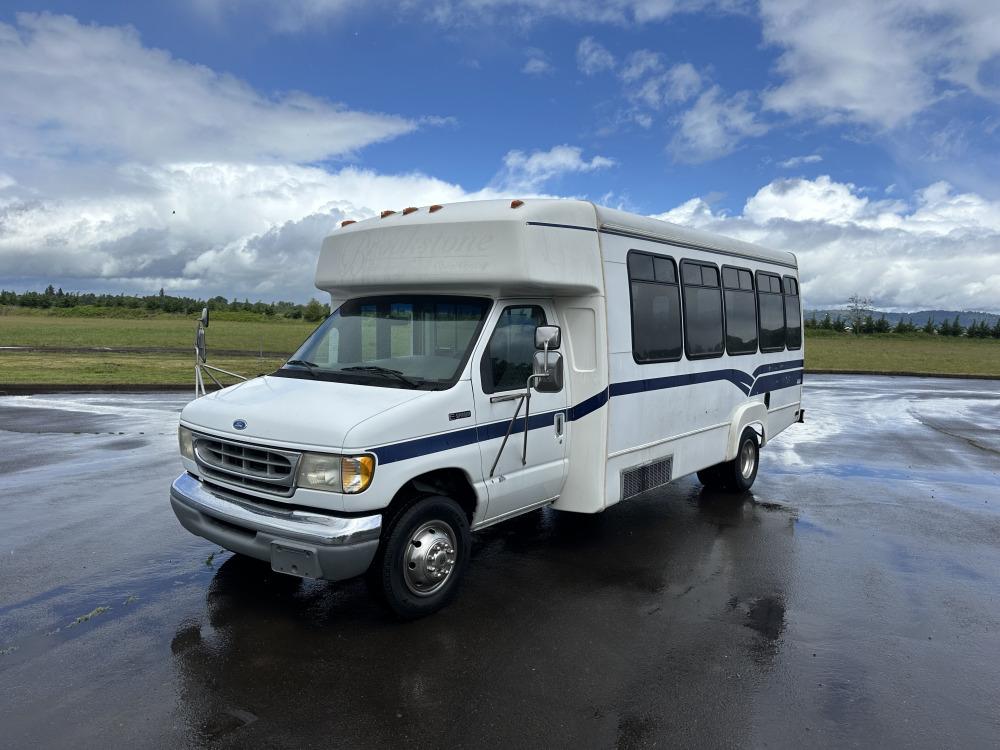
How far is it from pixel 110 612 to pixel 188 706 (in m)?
1.60

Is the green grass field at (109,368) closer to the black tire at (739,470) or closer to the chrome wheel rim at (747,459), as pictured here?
the black tire at (739,470)

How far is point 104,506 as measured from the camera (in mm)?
7953

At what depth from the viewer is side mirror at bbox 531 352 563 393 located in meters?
5.37

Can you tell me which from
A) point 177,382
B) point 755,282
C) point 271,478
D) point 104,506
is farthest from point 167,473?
point 177,382

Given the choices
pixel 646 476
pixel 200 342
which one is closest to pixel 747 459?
pixel 646 476

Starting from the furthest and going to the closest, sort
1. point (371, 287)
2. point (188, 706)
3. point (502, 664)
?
point (371, 287), point (502, 664), point (188, 706)

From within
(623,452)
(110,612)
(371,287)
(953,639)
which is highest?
(371,287)

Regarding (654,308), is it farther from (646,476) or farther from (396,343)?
(396,343)

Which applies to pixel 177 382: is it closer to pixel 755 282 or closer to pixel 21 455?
pixel 21 455

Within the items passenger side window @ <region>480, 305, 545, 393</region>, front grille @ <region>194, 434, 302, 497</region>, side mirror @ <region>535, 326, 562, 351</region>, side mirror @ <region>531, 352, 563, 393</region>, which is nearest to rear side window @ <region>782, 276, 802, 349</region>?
passenger side window @ <region>480, 305, 545, 393</region>

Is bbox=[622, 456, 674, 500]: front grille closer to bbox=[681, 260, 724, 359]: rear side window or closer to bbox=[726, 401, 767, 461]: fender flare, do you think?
bbox=[681, 260, 724, 359]: rear side window

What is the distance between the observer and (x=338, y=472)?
4629mm

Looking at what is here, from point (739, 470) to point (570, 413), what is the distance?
Result: 12.6 ft

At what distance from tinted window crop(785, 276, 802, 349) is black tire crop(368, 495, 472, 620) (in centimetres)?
679
